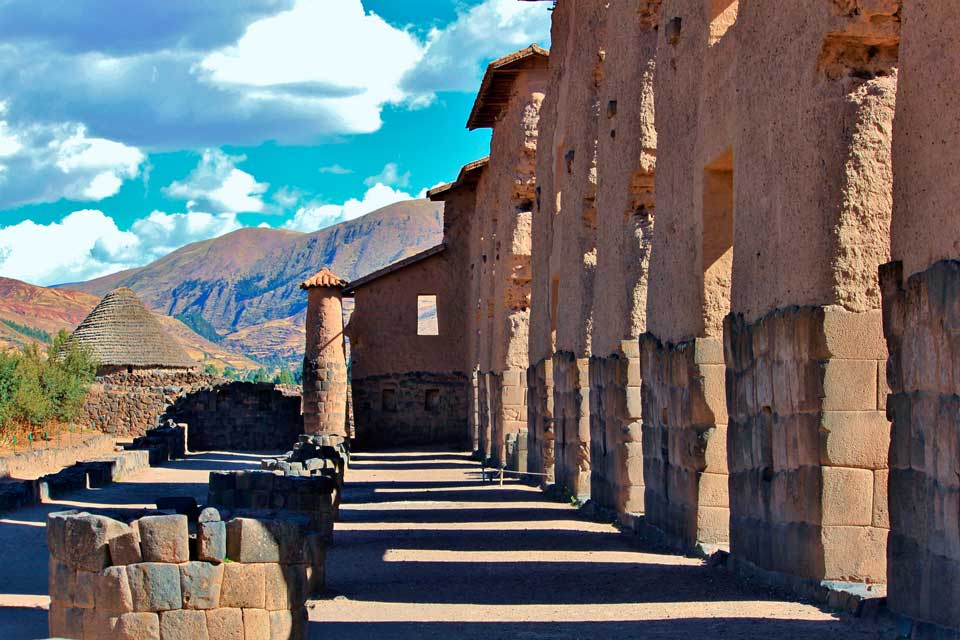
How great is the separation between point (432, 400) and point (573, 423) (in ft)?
62.8

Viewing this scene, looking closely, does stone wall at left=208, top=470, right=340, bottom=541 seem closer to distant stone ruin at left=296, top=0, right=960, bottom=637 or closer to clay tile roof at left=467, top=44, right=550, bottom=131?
distant stone ruin at left=296, top=0, right=960, bottom=637

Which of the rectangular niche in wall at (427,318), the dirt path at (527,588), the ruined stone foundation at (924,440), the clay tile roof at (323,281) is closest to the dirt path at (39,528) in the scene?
the dirt path at (527,588)

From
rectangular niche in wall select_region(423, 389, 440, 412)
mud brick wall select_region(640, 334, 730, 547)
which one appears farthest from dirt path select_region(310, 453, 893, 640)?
rectangular niche in wall select_region(423, 389, 440, 412)

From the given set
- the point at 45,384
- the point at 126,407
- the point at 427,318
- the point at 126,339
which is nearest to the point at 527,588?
the point at 45,384

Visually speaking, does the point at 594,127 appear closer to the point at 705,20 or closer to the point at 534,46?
the point at 705,20

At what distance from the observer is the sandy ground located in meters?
8.23

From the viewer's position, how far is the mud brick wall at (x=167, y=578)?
23.3 feet

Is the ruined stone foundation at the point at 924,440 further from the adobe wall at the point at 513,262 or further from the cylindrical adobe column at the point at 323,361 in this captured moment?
the cylindrical adobe column at the point at 323,361

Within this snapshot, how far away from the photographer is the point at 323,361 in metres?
32.4

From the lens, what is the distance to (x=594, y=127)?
58.7 ft

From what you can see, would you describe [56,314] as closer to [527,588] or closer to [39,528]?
[39,528]

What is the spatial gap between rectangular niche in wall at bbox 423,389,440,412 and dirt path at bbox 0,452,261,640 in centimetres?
678

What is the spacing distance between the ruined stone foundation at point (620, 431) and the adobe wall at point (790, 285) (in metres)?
2.52

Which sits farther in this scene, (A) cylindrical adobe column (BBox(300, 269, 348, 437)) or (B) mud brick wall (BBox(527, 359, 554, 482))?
(A) cylindrical adobe column (BBox(300, 269, 348, 437))
